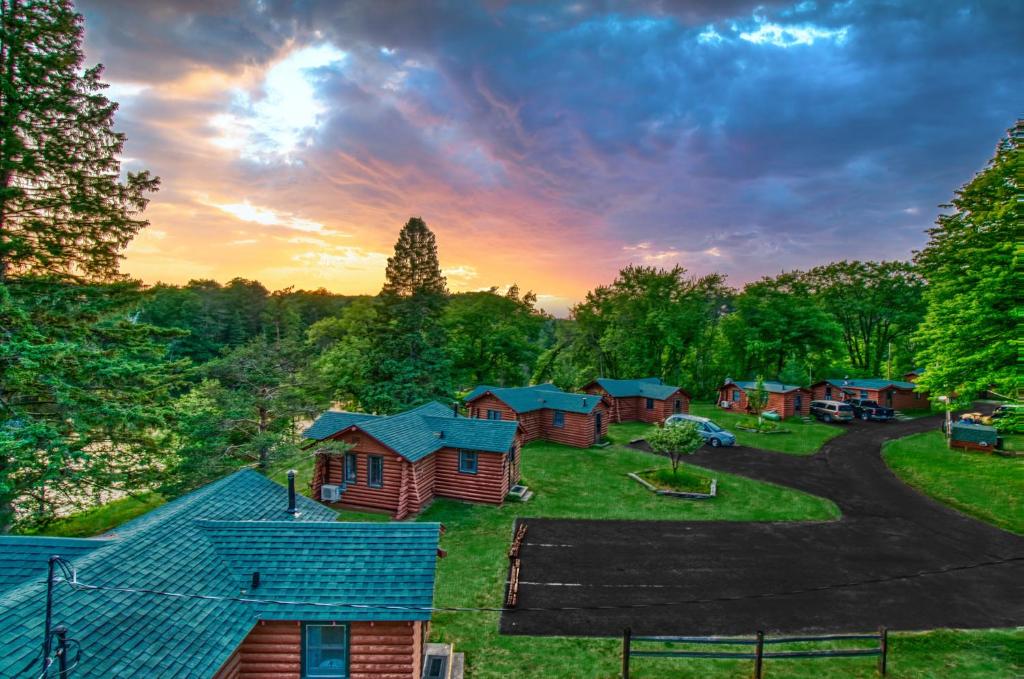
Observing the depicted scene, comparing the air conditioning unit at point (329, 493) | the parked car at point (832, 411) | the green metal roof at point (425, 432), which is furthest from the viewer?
the parked car at point (832, 411)

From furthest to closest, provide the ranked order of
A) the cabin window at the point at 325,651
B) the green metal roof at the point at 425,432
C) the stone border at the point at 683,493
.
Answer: the stone border at the point at 683,493 < the green metal roof at the point at 425,432 < the cabin window at the point at 325,651

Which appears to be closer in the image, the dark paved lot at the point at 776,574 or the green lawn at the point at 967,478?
the dark paved lot at the point at 776,574

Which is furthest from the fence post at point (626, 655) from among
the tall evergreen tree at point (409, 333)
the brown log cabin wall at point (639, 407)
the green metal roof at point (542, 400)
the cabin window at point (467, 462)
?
the brown log cabin wall at point (639, 407)

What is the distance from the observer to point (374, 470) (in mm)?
20531

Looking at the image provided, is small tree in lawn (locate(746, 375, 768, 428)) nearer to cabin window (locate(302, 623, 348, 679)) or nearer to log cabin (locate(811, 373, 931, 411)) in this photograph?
log cabin (locate(811, 373, 931, 411))

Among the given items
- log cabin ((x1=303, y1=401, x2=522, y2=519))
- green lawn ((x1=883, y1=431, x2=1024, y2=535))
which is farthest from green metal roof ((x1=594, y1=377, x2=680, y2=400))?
log cabin ((x1=303, y1=401, x2=522, y2=519))

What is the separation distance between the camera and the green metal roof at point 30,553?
872cm

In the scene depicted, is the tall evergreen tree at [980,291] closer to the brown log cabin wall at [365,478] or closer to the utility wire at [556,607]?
the utility wire at [556,607]

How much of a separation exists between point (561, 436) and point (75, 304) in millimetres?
28122

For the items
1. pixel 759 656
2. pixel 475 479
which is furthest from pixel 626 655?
pixel 475 479

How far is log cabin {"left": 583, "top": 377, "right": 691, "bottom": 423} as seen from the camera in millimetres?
41031

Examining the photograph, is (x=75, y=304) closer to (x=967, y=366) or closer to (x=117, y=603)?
(x=117, y=603)

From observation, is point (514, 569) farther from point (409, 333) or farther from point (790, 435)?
point (790, 435)

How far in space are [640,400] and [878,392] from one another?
85.3 feet
